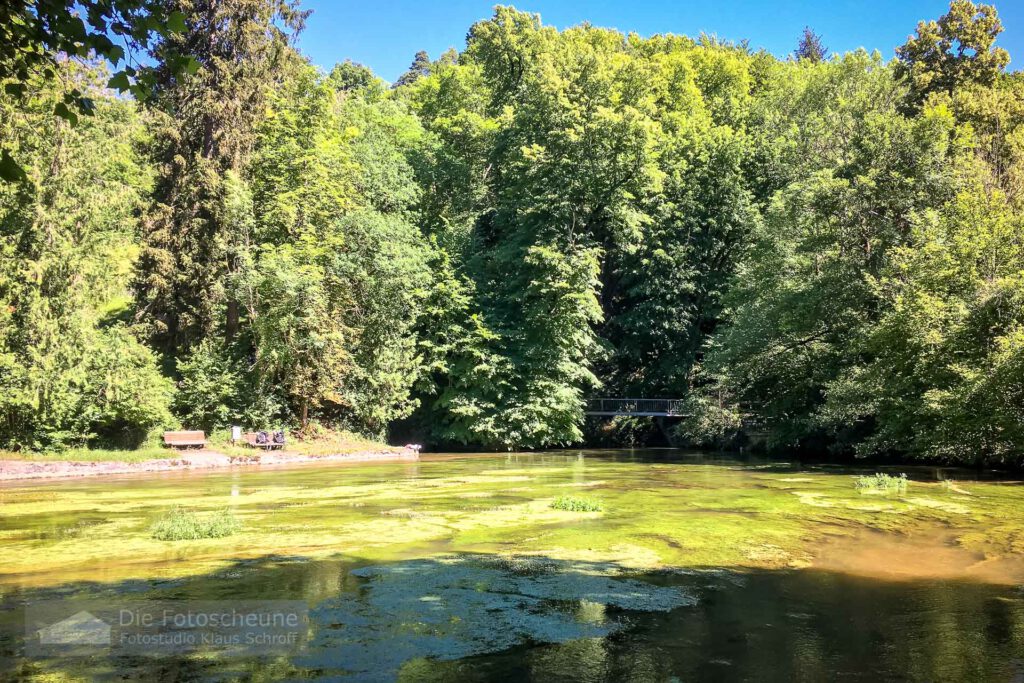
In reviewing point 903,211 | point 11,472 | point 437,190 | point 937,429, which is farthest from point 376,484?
point 437,190

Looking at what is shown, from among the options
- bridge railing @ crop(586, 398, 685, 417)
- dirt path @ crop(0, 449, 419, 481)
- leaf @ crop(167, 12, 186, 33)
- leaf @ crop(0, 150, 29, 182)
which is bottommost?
dirt path @ crop(0, 449, 419, 481)

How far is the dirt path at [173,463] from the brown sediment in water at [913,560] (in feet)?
60.9

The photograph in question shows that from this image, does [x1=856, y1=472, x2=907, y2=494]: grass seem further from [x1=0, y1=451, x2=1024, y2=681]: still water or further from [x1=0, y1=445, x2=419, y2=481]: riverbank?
[x1=0, y1=445, x2=419, y2=481]: riverbank

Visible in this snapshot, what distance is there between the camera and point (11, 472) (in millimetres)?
17578

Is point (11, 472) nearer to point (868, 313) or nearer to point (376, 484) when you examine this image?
point (376, 484)

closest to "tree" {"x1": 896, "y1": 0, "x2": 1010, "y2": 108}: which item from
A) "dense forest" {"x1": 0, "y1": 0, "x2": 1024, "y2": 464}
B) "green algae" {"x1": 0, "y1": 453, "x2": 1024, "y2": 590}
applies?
"dense forest" {"x1": 0, "y1": 0, "x2": 1024, "y2": 464}

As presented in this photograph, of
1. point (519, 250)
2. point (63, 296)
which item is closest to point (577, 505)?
point (63, 296)

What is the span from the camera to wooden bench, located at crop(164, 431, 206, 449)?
22.9 meters

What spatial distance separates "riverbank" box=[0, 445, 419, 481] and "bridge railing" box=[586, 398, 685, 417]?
1220 centimetres

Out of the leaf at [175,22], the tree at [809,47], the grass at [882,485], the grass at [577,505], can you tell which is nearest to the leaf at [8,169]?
the leaf at [175,22]

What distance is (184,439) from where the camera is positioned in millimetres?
23203

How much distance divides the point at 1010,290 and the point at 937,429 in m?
4.06

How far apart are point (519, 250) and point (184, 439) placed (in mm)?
18405

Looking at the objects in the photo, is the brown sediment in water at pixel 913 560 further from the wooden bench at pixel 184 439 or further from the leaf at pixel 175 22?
the wooden bench at pixel 184 439
